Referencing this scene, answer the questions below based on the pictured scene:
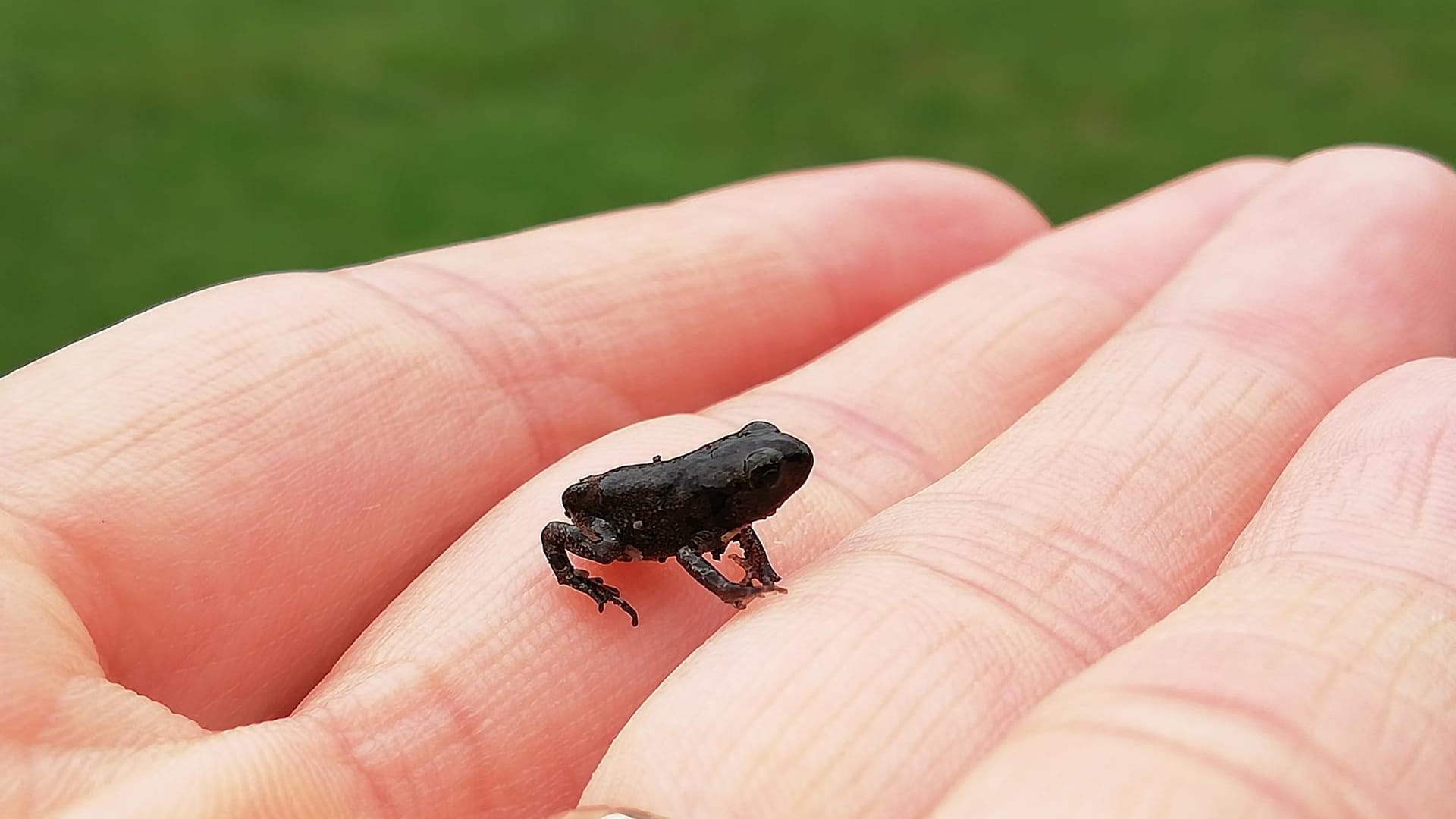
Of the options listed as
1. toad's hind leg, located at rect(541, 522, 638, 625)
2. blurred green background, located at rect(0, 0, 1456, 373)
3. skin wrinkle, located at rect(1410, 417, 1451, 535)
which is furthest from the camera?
blurred green background, located at rect(0, 0, 1456, 373)

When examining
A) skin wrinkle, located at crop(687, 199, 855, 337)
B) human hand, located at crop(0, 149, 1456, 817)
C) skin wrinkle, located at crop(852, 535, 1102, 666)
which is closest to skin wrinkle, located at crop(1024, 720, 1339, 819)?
human hand, located at crop(0, 149, 1456, 817)

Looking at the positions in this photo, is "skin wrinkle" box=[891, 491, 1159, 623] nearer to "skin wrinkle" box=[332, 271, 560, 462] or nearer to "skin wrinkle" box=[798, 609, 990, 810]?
"skin wrinkle" box=[798, 609, 990, 810]

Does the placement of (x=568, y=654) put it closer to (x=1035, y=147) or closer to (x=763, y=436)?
(x=763, y=436)

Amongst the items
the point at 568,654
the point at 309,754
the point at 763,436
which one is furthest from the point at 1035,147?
the point at 309,754

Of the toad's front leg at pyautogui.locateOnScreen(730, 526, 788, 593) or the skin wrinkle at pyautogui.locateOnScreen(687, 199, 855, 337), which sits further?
the skin wrinkle at pyautogui.locateOnScreen(687, 199, 855, 337)

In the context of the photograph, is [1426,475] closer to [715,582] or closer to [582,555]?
[715,582]

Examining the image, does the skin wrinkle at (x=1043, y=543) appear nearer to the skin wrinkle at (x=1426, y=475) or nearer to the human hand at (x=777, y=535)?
the human hand at (x=777, y=535)
